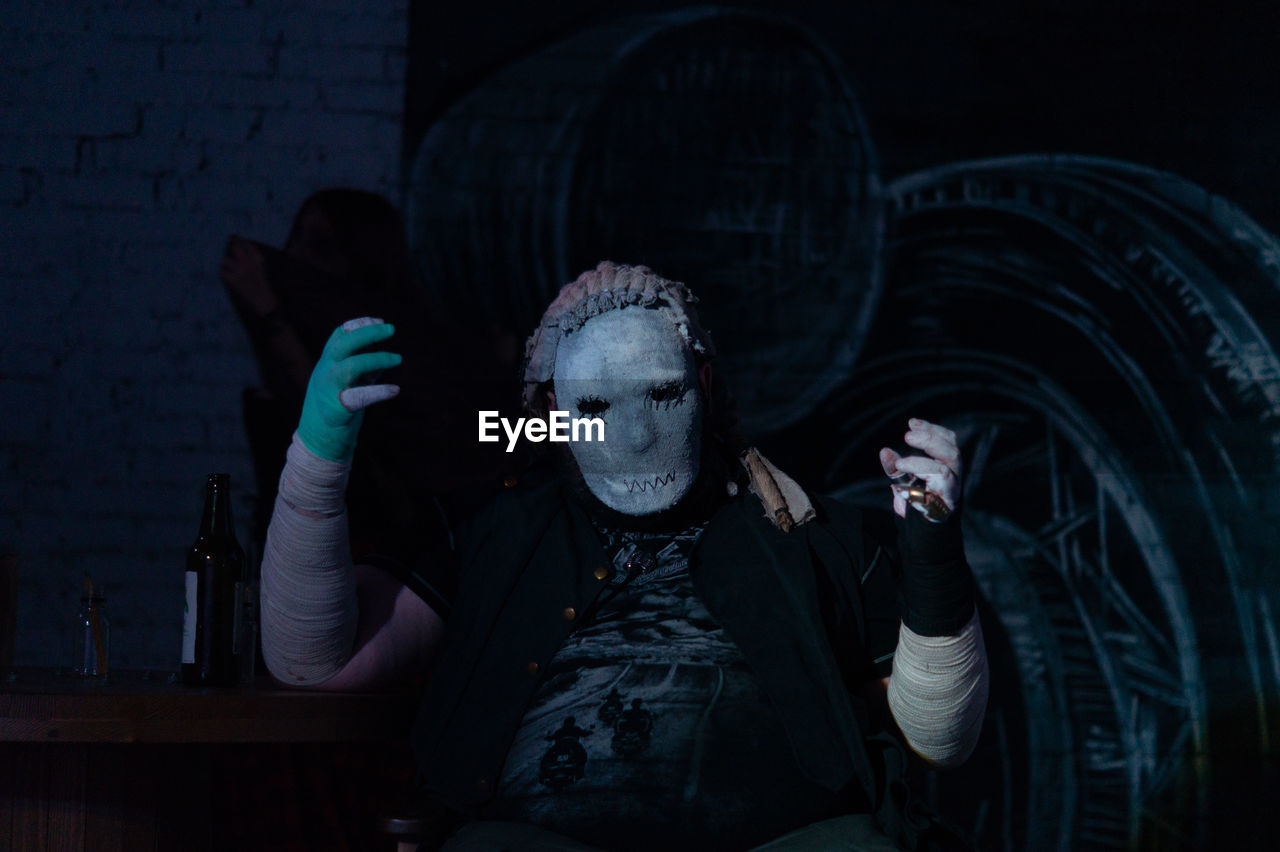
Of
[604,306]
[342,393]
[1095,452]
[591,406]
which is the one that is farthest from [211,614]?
[1095,452]

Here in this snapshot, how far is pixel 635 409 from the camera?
185 cm

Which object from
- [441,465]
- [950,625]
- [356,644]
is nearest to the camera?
[950,625]

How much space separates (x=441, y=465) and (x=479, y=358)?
0.33m

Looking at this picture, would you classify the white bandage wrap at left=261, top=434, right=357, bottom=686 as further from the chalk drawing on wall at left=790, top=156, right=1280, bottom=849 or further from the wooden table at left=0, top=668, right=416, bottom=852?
the chalk drawing on wall at left=790, top=156, right=1280, bottom=849

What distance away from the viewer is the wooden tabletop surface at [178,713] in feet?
5.18

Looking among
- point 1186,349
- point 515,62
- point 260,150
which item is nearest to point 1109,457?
point 1186,349

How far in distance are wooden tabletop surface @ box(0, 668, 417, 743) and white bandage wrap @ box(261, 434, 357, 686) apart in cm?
7

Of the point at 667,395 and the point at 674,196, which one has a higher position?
the point at 674,196

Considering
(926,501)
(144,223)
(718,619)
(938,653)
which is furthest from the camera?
(144,223)

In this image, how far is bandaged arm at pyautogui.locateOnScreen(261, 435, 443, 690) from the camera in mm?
1715

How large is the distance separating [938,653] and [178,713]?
1.09m

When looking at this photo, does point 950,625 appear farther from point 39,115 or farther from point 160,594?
point 39,115

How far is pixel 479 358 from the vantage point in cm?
292

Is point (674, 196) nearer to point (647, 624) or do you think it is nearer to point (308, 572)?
point (647, 624)
